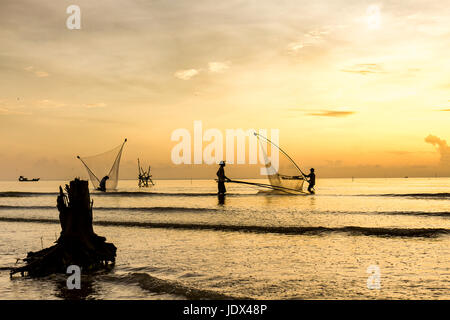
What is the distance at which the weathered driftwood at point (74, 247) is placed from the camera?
30.4 feet

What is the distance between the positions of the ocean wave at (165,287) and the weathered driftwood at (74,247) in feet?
3.25

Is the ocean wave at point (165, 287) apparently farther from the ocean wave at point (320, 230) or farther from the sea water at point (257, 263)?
the ocean wave at point (320, 230)

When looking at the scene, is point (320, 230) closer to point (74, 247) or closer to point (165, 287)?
point (165, 287)

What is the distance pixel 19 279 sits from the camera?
8.91 meters

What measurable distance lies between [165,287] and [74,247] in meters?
3.06

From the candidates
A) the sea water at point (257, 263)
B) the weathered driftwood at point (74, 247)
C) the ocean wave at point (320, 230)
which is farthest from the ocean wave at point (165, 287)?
the ocean wave at point (320, 230)

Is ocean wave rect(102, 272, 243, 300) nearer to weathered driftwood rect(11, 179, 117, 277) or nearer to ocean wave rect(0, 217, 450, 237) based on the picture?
weathered driftwood rect(11, 179, 117, 277)

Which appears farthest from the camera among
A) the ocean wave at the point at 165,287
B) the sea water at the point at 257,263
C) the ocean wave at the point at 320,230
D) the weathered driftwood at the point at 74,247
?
the ocean wave at the point at 320,230

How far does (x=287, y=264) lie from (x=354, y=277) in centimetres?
192

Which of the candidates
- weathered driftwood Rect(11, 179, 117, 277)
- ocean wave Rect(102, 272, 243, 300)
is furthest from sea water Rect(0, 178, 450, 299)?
weathered driftwood Rect(11, 179, 117, 277)

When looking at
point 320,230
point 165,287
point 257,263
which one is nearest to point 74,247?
point 165,287

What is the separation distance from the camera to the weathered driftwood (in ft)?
30.4
